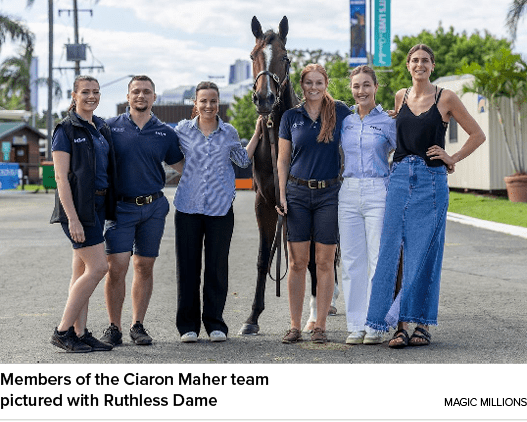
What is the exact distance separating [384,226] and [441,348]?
1.01m

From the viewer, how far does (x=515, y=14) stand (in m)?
27.2

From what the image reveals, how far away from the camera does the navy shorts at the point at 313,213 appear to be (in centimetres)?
670

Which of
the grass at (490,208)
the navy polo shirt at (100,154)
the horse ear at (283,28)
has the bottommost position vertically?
the grass at (490,208)

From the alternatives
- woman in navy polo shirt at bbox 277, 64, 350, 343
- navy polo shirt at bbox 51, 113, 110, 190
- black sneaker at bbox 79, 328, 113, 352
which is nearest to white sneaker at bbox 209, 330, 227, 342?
woman in navy polo shirt at bbox 277, 64, 350, 343

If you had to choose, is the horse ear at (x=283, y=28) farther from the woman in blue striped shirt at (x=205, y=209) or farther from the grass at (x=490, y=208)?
the grass at (x=490, y=208)

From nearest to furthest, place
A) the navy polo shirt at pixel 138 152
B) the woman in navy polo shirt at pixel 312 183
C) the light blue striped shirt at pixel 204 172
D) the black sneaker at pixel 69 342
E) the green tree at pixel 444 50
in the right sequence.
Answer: the black sneaker at pixel 69 342 < the navy polo shirt at pixel 138 152 < the woman in navy polo shirt at pixel 312 183 < the light blue striped shirt at pixel 204 172 < the green tree at pixel 444 50

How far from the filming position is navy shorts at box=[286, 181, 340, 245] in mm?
6703

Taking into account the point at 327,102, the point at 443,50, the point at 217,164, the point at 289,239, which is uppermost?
the point at 443,50

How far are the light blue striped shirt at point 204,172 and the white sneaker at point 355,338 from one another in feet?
4.48

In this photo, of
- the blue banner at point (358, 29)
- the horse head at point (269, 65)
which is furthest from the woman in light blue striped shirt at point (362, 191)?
the blue banner at point (358, 29)

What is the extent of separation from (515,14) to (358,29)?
26.8ft
